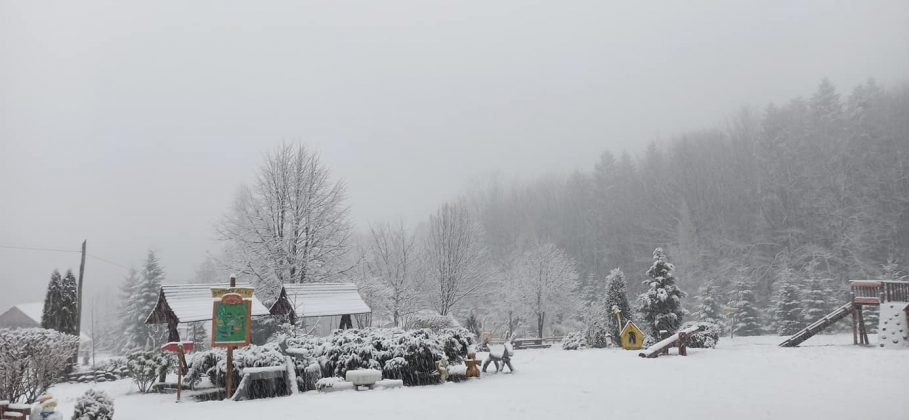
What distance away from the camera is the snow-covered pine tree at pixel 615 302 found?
87.6 ft

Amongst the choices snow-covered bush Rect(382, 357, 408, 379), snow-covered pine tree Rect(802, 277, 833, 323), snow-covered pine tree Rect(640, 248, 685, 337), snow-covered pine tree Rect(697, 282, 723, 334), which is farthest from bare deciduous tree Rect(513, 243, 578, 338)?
snow-covered bush Rect(382, 357, 408, 379)

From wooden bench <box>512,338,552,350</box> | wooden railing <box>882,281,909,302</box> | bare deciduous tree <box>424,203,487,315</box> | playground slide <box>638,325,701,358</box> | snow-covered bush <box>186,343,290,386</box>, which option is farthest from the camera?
bare deciduous tree <box>424,203,487,315</box>

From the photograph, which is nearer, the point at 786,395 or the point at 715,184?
the point at 786,395

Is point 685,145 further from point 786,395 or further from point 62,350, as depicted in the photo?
point 62,350

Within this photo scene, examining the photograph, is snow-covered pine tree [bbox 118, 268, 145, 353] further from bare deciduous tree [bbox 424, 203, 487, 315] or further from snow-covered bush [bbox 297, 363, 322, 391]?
Answer: snow-covered bush [bbox 297, 363, 322, 391]

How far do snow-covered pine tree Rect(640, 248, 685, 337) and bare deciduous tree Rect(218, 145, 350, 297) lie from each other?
14667 millimetres

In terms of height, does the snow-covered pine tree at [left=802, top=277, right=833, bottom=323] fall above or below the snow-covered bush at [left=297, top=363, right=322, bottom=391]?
above

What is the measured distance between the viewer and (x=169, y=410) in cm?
1162

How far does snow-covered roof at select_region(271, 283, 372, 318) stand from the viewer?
63.0 ft

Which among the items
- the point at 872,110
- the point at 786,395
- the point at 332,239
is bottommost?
the point at 786,395

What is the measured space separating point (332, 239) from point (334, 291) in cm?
746

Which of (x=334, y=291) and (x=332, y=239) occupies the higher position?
(x=332, y=239)

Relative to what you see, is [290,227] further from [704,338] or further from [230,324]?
[704,338]

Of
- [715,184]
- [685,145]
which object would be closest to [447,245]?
[715,184]
